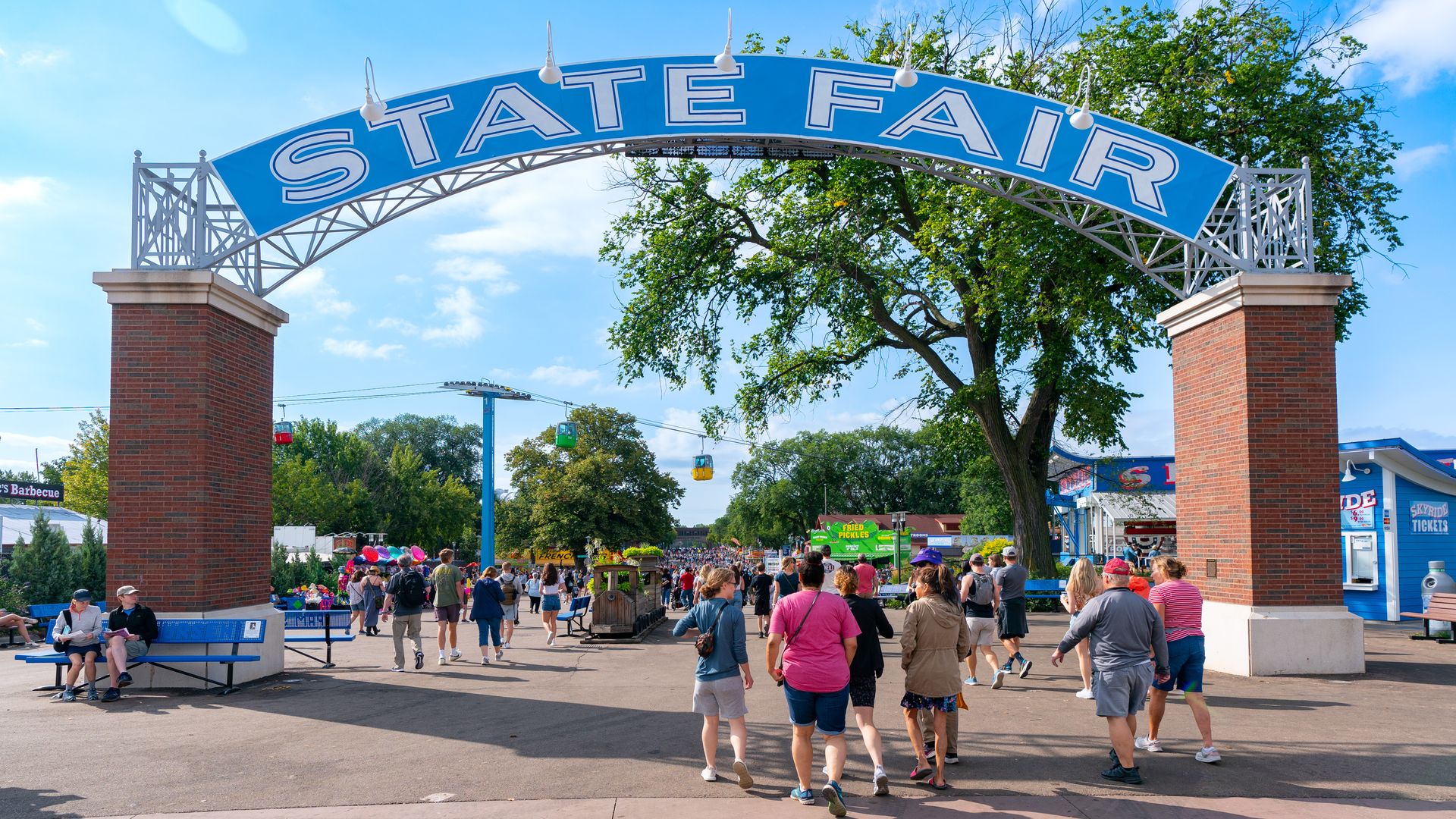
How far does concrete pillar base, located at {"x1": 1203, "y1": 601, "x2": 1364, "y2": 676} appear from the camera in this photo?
12227 mm

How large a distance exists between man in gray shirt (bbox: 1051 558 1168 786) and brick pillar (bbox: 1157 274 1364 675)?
19.2 ft

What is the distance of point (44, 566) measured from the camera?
22734mm

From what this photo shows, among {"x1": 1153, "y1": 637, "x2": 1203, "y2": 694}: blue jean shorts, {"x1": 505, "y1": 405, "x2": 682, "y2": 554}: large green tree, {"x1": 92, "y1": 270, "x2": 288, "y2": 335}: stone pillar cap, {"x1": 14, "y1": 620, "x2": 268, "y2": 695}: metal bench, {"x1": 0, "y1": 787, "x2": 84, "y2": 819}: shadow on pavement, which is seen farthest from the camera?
{"x1": 505, "y1": 405, "x2": 682, "y2": 554}: large green tree

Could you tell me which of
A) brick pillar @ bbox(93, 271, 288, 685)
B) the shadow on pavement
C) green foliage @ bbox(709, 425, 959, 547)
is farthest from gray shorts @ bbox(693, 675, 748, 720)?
green foliage @ bbox(709, 425, 959, 547)

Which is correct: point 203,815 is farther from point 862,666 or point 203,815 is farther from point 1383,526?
point 1383,526

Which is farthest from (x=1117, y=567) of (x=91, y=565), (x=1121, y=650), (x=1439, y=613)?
(x=91, y=565)

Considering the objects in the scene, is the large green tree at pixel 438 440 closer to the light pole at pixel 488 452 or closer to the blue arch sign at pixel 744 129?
the light pole at pixel 488 452

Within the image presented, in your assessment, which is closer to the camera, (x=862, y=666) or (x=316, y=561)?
(x=862, y=666)

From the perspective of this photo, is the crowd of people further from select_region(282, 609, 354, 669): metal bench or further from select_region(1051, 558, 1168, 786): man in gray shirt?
select_region(282, 609, 354, 669): metal bench

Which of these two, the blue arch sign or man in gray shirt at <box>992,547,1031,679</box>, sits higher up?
the blue arch sign

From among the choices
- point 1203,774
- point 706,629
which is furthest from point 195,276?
point 1203,774

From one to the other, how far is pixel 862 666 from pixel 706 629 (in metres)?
1.14

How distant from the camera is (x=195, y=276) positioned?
11.7m

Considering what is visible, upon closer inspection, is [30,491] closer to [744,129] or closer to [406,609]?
[406,609]
